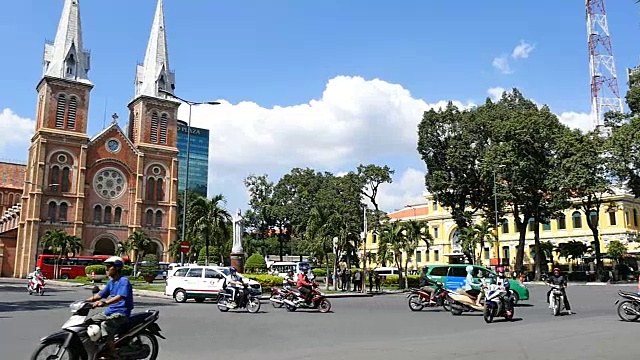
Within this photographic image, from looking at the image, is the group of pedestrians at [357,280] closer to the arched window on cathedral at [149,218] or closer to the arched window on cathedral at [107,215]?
the arched window on cathedral at [149,218]

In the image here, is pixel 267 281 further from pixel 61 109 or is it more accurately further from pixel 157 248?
pixel 61 109

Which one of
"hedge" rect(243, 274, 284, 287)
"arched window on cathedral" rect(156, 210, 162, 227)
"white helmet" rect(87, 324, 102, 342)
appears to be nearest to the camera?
"white helmet" rect(87, 324, 102, 342)

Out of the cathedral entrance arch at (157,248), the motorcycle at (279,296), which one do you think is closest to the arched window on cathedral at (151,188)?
the cathedral entrance arch at (157,248)

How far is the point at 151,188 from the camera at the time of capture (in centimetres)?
6781

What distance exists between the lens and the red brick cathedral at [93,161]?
5988 cm

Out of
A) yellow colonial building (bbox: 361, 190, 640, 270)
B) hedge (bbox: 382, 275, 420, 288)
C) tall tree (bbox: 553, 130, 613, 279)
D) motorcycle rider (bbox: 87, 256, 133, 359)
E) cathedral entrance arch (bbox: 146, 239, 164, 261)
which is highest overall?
tall tree (bbox: 553, 130, 613, 279)

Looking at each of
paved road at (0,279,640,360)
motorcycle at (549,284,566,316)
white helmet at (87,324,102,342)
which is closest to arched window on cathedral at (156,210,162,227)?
paved road at (0,279,640,360)

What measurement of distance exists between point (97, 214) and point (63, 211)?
3.90m

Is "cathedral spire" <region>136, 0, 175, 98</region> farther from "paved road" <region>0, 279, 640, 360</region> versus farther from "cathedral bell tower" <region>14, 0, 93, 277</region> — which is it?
"paved road" <region>0, 279, 640, 360</region>

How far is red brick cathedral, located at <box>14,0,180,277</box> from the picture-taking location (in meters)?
59.9

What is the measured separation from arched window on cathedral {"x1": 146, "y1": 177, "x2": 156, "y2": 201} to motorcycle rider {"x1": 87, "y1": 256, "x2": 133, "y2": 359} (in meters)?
62.0

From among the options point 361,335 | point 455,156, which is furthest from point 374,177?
point 361,335

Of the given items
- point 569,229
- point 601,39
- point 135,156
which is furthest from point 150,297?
point 601,39

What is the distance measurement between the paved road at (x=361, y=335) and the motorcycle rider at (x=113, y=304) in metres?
1.65
